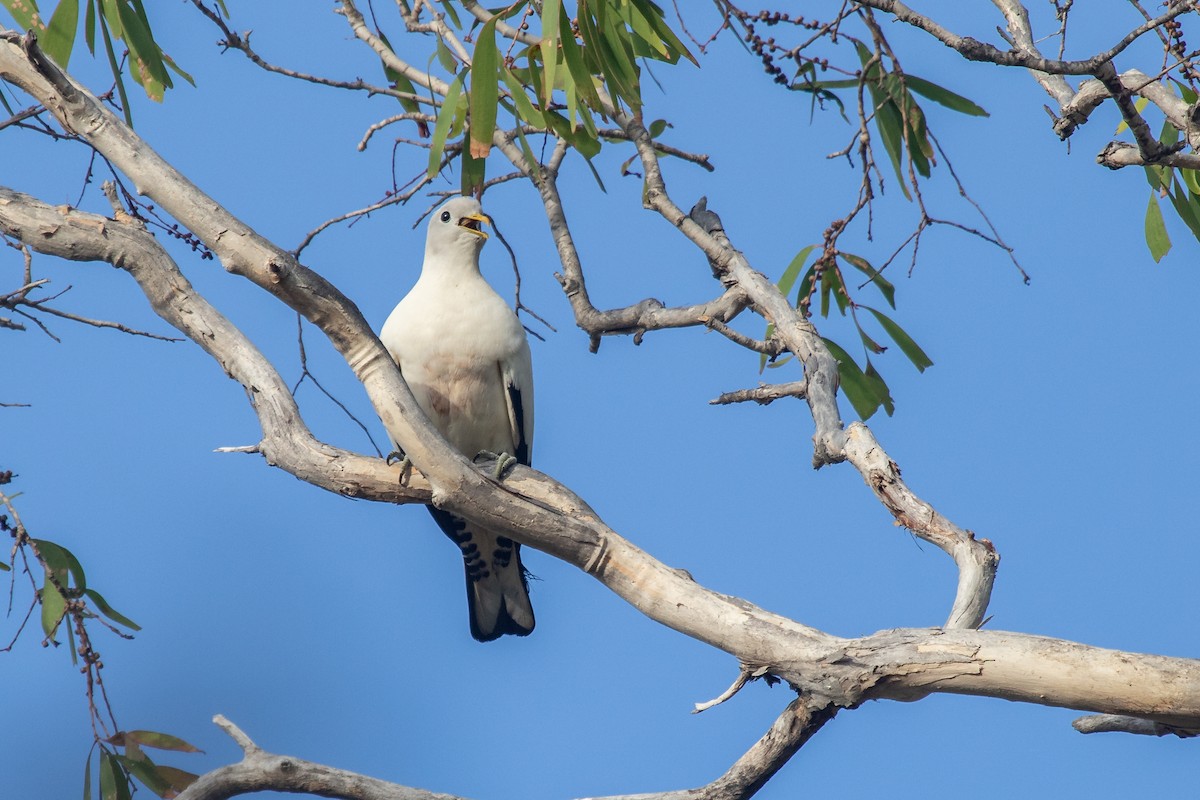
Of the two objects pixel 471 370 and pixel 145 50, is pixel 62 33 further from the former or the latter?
pixel 471 370

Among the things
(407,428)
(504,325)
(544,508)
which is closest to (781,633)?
(544,508)

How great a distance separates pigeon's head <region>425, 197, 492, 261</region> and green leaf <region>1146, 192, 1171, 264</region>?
252cm

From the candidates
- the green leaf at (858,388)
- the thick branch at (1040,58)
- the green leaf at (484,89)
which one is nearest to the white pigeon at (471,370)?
the green leaf at (858,388)

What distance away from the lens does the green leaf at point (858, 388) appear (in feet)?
14.8

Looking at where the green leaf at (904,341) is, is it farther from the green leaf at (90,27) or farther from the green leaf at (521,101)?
the green leaf at (90,27)

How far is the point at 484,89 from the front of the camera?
3.42 metres

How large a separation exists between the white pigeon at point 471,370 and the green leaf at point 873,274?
4.34 ft

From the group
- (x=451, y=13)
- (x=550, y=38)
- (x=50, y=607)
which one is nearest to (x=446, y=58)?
(x=451, y=13)

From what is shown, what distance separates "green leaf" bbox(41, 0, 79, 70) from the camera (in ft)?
11.7

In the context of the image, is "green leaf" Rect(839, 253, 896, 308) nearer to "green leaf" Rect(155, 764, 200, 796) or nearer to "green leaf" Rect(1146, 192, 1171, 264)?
"green leaf" Rect(1146, 192, 1171, 264)

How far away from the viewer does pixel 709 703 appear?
3008 millimetres

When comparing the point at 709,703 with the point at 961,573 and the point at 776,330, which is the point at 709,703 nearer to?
the point at 961,573

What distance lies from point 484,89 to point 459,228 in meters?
1.64

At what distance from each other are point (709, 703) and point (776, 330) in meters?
1.41
